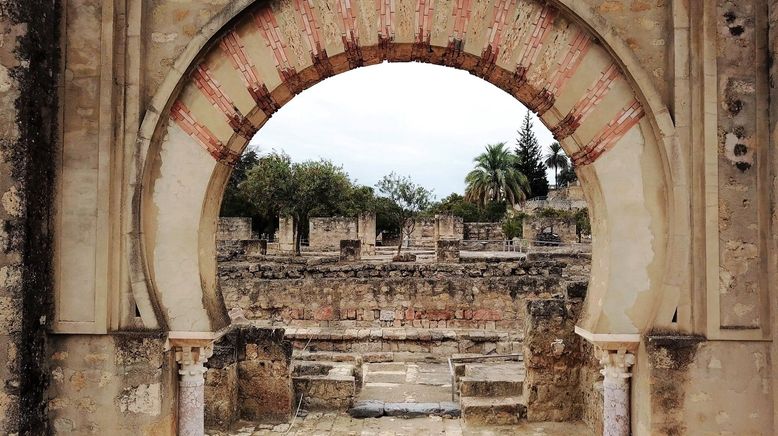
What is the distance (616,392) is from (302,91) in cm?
321

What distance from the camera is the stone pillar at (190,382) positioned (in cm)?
420

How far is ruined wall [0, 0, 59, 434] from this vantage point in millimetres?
3668

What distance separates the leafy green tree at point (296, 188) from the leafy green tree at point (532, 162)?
93.6ft

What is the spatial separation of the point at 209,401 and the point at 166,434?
3303 millimetres

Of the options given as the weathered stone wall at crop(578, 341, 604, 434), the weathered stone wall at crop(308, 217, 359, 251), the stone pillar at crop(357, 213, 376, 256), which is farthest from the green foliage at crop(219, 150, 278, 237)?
the weathered stone wall at crop(578, 341, 604, 434)

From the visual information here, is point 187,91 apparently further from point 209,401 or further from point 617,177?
point 209,401

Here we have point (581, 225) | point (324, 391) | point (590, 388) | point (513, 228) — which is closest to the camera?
point (590, 388)

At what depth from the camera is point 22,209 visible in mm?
3719

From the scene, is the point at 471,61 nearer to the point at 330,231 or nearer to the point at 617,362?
the point at 617,362

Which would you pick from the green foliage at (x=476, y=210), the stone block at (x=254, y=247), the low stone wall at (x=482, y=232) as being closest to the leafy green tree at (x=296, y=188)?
the stone block at (x=254, y=247)

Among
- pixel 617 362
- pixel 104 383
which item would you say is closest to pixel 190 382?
pixel 104 383

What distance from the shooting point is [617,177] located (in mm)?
4141

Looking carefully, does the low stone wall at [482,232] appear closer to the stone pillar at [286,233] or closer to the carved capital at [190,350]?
the stone pillar at [286,233]

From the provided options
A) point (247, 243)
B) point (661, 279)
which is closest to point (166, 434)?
point (661, 279)
